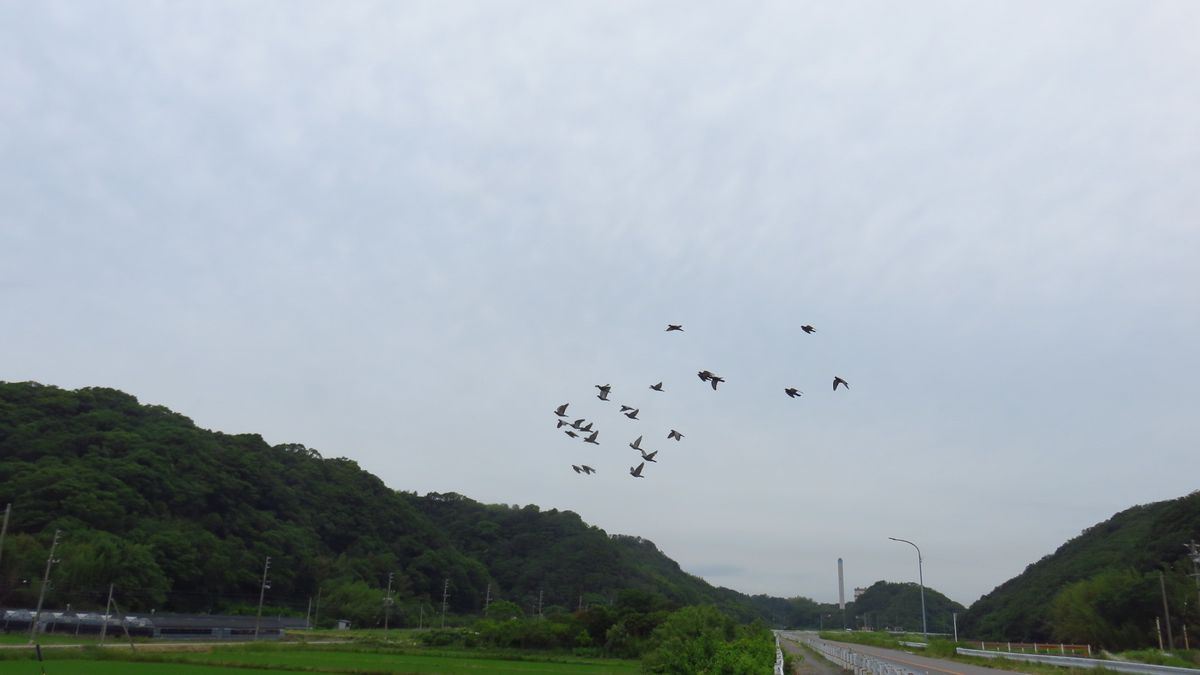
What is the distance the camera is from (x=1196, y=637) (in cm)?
5328

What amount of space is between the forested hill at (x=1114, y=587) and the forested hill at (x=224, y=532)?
110 feet

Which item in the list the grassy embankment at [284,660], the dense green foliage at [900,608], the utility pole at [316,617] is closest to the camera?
the grassy embankment at [284,660]

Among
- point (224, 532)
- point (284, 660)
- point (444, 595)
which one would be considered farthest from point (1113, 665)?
point (444, 595)

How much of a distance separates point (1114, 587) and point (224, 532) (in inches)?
3198

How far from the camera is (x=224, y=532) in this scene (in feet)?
271

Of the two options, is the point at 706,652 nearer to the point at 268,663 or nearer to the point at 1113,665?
the point at 1113,665

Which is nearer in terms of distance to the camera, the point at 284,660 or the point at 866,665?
the point at 866,665

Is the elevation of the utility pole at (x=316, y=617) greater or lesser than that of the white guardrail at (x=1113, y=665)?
lesser

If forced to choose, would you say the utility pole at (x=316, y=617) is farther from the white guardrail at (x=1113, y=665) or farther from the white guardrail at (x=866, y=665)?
the white guardrail at (x=1113, y=665)

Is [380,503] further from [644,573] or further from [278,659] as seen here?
[278,659]

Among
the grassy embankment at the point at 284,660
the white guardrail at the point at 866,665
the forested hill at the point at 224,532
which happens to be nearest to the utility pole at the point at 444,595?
the forested hill at the point at 224,532

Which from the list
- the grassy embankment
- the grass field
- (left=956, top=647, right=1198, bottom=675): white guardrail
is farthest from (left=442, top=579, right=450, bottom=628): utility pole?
(left=956, top=647, right=1198, bottom=675): white guardrail

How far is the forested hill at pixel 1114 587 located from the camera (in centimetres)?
5577

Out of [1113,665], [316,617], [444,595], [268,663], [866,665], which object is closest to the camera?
[866,665]
